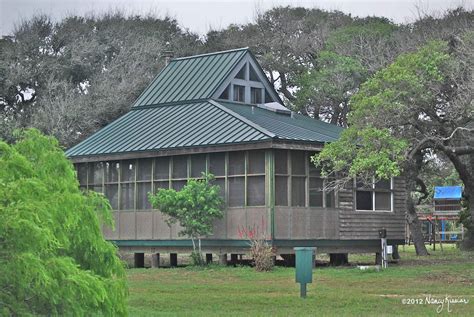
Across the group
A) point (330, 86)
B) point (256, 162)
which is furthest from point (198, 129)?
point (330, 86)

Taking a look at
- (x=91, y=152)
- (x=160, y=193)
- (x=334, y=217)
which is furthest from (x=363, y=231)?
(x=91, y=152)

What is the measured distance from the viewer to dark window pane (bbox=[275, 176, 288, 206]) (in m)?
29.4

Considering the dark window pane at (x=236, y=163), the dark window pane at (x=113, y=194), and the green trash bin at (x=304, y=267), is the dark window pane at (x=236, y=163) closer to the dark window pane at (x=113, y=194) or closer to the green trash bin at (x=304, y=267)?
the dark window pane at (x=113, y=194)

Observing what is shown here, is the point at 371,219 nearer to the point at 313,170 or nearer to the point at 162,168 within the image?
the point at 313,170

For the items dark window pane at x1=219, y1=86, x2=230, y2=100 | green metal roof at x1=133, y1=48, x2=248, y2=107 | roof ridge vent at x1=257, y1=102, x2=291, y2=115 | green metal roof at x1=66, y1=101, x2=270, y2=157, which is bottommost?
green metal roof at x1=66, y1=101, x2=270, y2=157

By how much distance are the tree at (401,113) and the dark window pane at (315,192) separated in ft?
1.84

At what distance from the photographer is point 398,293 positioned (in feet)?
68.1

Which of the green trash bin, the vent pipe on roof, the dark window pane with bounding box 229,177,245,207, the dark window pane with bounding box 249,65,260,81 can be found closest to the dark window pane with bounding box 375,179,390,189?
the dark window pane with bounding box 229,177,245,207

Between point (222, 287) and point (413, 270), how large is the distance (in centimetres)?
691

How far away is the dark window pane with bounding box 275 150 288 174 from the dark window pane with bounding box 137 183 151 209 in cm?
524

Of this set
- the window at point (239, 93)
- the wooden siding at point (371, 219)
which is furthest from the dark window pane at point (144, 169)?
the wooden siding at point (371, 219)

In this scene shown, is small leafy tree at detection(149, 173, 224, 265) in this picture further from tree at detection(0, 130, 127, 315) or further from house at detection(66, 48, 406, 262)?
tree at detection(0, 130, 127, 315)

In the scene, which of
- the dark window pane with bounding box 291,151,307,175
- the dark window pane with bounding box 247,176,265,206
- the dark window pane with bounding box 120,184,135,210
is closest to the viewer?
the dark window pane with bounding box 247,176,265,206

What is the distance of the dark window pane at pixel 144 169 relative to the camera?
32500 millimetres
